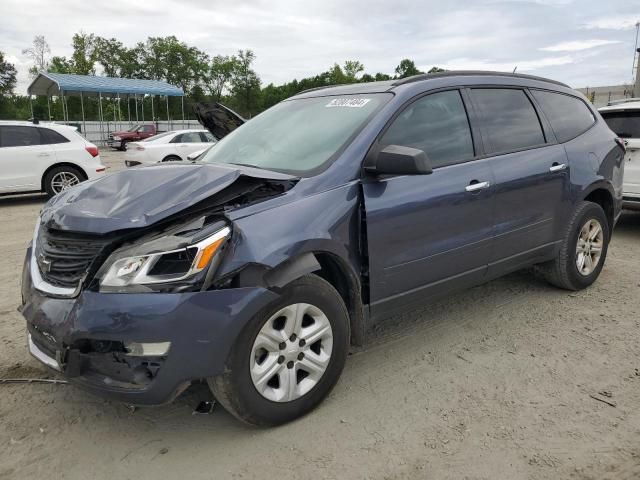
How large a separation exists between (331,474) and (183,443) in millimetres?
786

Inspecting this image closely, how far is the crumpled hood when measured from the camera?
8.14ft

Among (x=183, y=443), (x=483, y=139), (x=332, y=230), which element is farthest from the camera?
(x=483, y=139)

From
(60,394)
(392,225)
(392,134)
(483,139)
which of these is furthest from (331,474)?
(483,139)

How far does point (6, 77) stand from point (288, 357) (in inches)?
2173

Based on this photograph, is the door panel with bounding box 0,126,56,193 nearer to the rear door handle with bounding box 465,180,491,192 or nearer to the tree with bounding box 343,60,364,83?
the rear door handle with bounding box 465,180,491,192

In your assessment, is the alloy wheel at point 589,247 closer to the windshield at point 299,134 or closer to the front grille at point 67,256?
the windshield at point 299,134

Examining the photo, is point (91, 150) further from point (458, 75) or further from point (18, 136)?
point (458, 75)

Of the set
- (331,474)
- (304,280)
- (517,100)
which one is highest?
(517,100)

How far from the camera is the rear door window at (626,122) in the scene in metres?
6.62

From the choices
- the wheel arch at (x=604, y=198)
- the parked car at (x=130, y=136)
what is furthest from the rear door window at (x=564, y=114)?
the parked car at (x=130, y=136)

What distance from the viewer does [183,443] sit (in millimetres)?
2631

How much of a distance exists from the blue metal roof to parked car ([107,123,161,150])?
3.70 metres

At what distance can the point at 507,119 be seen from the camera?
399 cm

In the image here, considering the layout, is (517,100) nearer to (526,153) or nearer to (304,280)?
(526,153)
